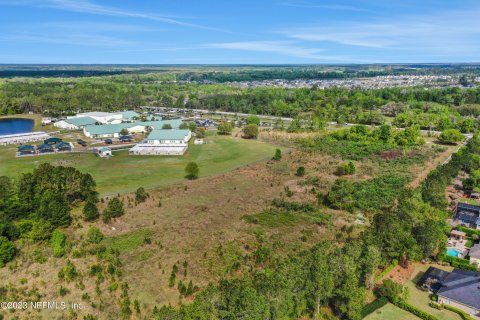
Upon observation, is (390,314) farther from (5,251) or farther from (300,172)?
(5,251)

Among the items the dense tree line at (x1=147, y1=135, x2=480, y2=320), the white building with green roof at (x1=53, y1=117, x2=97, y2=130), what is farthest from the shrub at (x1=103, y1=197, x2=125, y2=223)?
the white building with green roof at (x1=53, y1=117, x2=97, y2=130)

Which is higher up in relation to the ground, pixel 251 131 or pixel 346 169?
pixel 251 131

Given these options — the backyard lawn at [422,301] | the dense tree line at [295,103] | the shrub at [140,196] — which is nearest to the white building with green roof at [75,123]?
the dense tree line at [295,103]

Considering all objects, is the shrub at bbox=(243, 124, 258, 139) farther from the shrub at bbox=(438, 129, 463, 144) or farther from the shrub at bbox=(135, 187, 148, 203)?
the shrub at bbox=(438, 129, 463, 144)

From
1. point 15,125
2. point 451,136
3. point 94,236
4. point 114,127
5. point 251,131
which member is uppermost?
point 114,127

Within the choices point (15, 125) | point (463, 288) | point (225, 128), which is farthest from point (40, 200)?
point (15, 125)

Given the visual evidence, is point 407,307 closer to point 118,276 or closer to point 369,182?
point 118,276

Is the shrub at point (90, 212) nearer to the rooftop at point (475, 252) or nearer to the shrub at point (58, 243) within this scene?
the shrub at point (58, 243)
